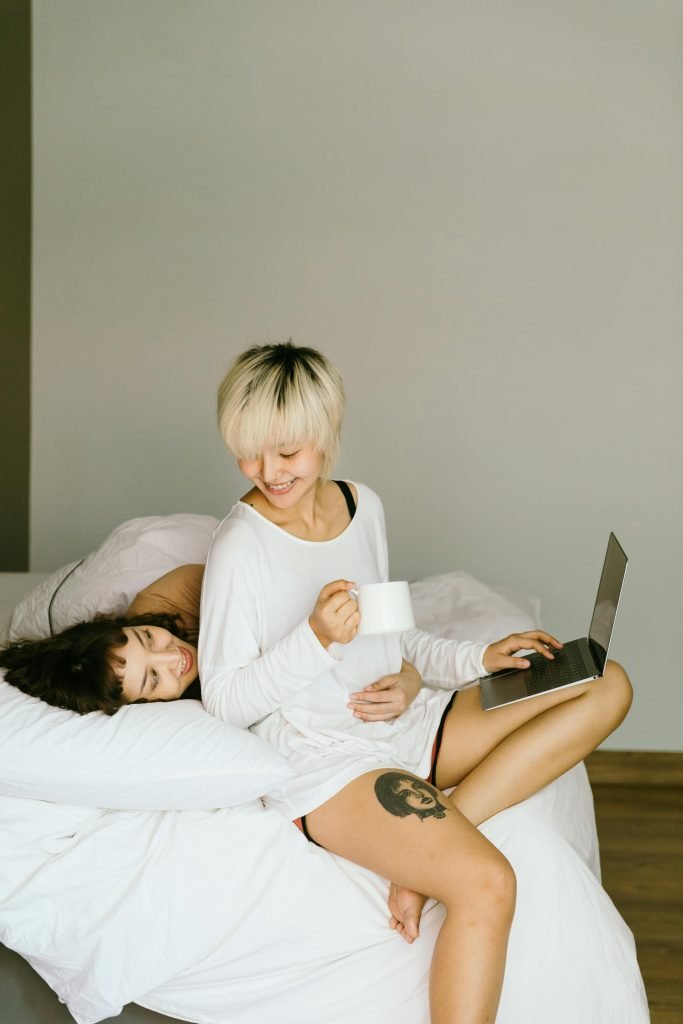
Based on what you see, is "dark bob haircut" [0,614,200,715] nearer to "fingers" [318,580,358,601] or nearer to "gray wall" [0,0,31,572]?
"fingers" [318,580,358,601]

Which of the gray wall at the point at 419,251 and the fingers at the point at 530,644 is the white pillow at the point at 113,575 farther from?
the gray wall at the point at 419,251

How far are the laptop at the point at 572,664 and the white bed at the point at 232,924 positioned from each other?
280mm

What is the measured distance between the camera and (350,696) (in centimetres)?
160

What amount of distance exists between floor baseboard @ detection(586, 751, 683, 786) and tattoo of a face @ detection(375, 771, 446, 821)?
1.80 meters

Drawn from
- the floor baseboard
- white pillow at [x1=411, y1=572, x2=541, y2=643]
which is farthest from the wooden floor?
white pillow at [x1=411, y1=572, x2=541, y2=643]

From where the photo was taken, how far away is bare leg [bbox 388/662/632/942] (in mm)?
1519

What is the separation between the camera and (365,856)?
1355 millimetres

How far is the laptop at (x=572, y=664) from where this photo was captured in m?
1.54

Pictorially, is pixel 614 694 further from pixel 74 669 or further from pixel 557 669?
pixel 74 669

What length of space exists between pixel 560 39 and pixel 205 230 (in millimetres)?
1213

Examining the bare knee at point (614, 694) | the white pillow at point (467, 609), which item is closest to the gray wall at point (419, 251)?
the white pillow at point (467, 609)

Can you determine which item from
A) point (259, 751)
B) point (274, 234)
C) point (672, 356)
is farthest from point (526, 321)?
point (259, 751)

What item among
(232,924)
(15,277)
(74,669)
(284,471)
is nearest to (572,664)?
(284,471)

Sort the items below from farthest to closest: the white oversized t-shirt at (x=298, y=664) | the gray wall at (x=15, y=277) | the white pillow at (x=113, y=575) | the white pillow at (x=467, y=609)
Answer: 1. the gray wall at (x=15, y=277)
2. the white pillow at (x=467, y=609)
3. the white pillow at (x=113, y=575)
4. the white oversized t-shirt at (x=298, y=664)
